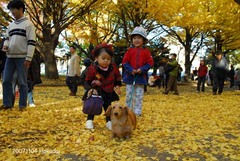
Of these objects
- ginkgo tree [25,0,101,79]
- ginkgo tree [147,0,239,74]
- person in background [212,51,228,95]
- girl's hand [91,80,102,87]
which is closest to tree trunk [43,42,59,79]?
ginkgo tree [25,0,101,79]

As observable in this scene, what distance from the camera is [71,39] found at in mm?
24219

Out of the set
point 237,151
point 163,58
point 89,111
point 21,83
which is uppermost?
point 163,58

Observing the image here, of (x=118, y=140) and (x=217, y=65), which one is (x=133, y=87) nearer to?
(x=118, y=140)

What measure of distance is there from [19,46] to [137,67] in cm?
214

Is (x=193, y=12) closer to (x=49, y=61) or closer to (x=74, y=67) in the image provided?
(x=74, y=67)

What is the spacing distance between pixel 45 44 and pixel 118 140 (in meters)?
13.5

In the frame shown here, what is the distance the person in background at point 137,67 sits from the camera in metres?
5.03

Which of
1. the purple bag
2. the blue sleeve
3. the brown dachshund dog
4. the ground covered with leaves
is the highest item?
the blue sleeve

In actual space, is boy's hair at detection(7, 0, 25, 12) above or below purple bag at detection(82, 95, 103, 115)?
above

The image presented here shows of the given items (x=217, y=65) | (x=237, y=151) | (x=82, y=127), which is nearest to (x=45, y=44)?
(x=217, y=65)

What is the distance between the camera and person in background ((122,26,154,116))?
16.5ft

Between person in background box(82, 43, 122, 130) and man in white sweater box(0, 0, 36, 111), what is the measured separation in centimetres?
151

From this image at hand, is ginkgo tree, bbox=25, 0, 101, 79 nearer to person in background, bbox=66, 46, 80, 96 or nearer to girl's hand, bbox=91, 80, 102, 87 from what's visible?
person in background, bbox=66, 46, 80, 96

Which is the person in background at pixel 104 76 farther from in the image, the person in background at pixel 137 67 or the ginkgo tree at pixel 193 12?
the ginkgo tree at pixel 193 12
